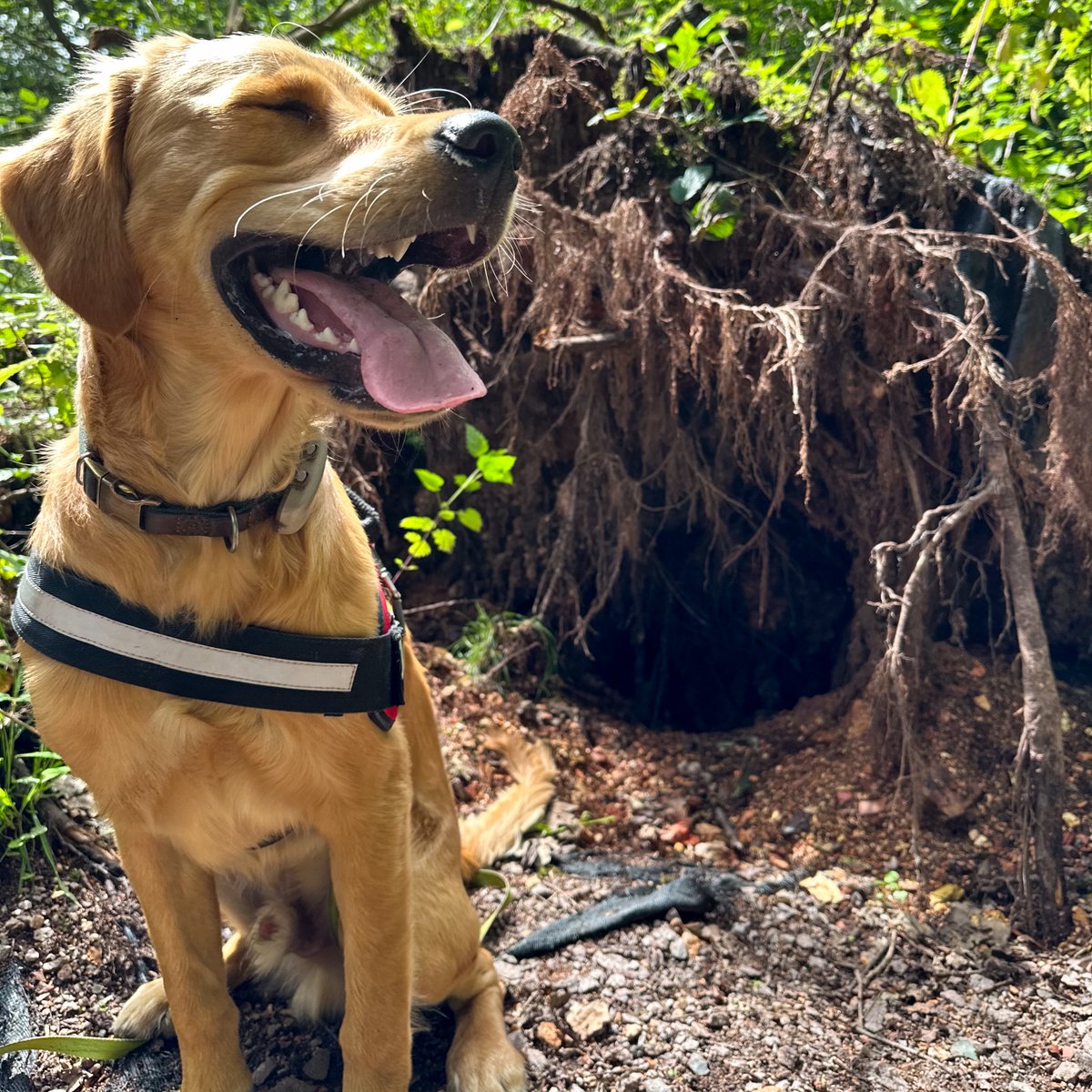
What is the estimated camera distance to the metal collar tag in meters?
1.65

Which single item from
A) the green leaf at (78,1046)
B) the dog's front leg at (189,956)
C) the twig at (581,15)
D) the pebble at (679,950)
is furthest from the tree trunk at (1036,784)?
the twig at (581,15)

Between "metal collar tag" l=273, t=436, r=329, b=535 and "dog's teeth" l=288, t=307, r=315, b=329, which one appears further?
"metal collar tag" l=273, t=436, r=329, b=535

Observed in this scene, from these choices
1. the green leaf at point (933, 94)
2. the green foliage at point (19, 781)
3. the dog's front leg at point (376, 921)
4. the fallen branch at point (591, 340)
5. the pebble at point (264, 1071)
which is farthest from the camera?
the green leaf at point (933, 94)

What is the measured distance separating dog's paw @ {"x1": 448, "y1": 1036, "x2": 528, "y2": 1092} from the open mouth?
155 cm

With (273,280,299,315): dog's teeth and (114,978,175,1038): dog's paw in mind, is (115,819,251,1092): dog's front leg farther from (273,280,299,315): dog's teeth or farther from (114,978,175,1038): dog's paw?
(273,280,299,315): dog's teeth

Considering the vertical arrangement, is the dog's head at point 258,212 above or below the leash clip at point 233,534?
above

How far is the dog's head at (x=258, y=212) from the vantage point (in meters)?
1.49

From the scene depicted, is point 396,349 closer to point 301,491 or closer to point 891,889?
point 301,491

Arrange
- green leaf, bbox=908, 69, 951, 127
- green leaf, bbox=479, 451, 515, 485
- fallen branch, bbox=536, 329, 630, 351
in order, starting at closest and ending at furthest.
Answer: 1. green leaf, bbox=479, 451, 515, 485
2. fallen branch, bbox=536, 329, 630, 351
3. green leaf, bbox=908, 69, 951, 127

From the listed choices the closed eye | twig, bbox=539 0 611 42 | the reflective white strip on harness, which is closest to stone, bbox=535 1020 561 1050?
the reflective white strip on harness

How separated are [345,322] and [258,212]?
9.1 inches

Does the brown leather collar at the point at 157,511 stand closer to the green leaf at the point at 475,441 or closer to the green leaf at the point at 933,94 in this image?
the green leaf at the point at 475,441

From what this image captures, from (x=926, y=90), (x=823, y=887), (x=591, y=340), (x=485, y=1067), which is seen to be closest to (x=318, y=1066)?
(x=485, y=1067)

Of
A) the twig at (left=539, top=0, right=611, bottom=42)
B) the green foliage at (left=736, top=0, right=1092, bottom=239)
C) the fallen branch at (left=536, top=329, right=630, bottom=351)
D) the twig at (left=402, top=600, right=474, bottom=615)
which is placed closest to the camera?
the green foliage at (left=736, top=0, right=1092, bottom=239)
